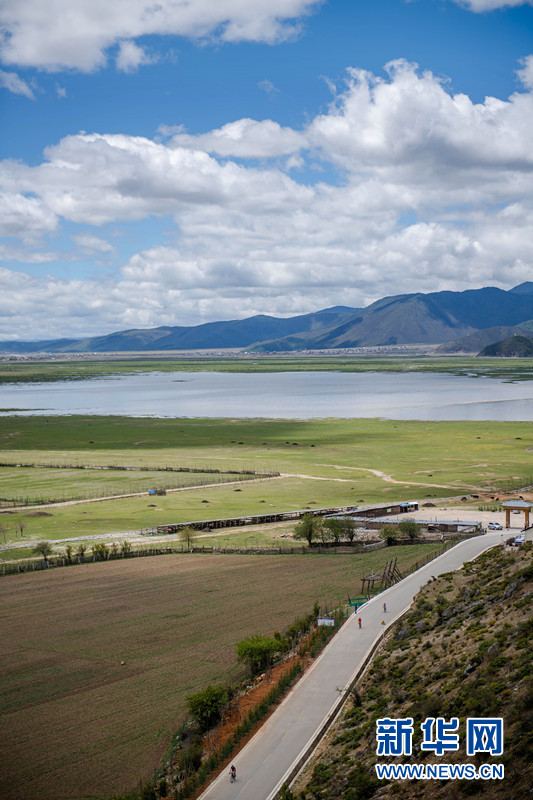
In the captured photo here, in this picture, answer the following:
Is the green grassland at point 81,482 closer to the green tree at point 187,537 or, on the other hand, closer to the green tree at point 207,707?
the green tree at point 187,537

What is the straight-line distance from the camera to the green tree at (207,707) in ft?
92.3

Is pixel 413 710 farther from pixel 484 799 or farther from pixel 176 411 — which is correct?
pixel 176 411

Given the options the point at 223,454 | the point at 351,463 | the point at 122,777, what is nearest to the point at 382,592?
the point at 122,777

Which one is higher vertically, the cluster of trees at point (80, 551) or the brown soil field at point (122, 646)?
the cluster of trees at point (80, 551)

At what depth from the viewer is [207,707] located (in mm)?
28234

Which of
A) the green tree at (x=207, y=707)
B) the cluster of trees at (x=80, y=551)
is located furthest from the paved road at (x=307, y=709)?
the cluster of trees at (x=80, y=551)

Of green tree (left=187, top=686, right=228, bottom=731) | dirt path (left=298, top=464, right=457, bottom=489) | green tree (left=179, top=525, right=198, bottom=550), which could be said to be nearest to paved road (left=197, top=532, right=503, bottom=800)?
green tree (left=187, top=686, right=228, bottom=731)

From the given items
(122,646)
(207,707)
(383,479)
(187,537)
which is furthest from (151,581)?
(383,479)


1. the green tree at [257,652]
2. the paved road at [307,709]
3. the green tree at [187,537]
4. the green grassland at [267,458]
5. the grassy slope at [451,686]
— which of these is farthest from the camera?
the green grassland at [267,458]

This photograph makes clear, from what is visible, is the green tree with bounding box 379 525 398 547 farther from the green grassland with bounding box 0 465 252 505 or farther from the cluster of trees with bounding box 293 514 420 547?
the green grassland with bounding box 0 465 252 505

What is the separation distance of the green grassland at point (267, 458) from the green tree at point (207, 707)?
30.4 meters

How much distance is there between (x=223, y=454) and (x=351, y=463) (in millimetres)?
20626

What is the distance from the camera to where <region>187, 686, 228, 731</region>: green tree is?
28141mm

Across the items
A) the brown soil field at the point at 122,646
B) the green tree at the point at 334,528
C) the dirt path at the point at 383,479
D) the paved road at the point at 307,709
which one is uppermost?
the dirt path at the point at 383,479
